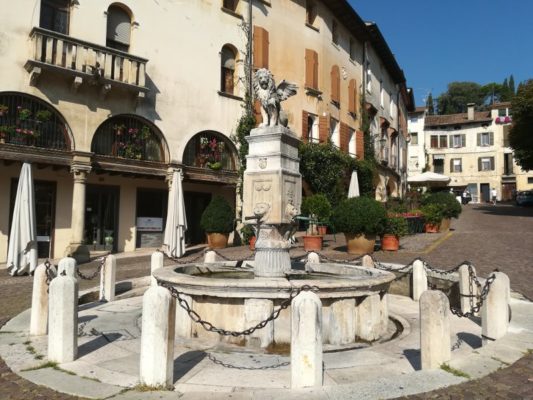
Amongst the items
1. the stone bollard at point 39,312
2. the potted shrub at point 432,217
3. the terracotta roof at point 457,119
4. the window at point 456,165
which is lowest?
the stone bollard at point 39,312

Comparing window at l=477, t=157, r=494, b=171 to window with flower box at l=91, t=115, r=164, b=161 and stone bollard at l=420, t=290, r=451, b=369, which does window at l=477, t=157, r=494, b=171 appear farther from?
stone bollard at l=420, t=290, r=451, b=369

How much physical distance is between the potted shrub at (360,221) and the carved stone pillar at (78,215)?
7877 millimetres

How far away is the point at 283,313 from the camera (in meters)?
4.91

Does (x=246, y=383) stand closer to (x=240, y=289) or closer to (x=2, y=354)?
(x=240, y=289)

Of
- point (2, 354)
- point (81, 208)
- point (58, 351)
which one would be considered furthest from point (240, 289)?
point (81, 208)

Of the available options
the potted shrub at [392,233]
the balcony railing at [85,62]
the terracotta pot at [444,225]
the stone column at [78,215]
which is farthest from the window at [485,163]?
the stone column at [78,215]

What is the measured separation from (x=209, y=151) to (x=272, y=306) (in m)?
12.9

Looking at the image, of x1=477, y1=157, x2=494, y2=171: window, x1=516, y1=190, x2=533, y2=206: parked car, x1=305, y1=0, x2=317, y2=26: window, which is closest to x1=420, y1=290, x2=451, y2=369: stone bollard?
x1=305, y1=0, x2=317, y2=26: window

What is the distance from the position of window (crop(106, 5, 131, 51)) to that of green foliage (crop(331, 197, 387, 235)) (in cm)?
951

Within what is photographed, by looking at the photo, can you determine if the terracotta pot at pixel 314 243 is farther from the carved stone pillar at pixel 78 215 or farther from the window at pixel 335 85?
the window at pixel 335 85

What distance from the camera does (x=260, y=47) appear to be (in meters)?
18.4

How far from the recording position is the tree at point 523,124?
→ 87.8 feet

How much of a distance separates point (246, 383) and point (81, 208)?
1141cm

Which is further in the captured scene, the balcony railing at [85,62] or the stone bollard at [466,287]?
the balcony railing at [85,62]
